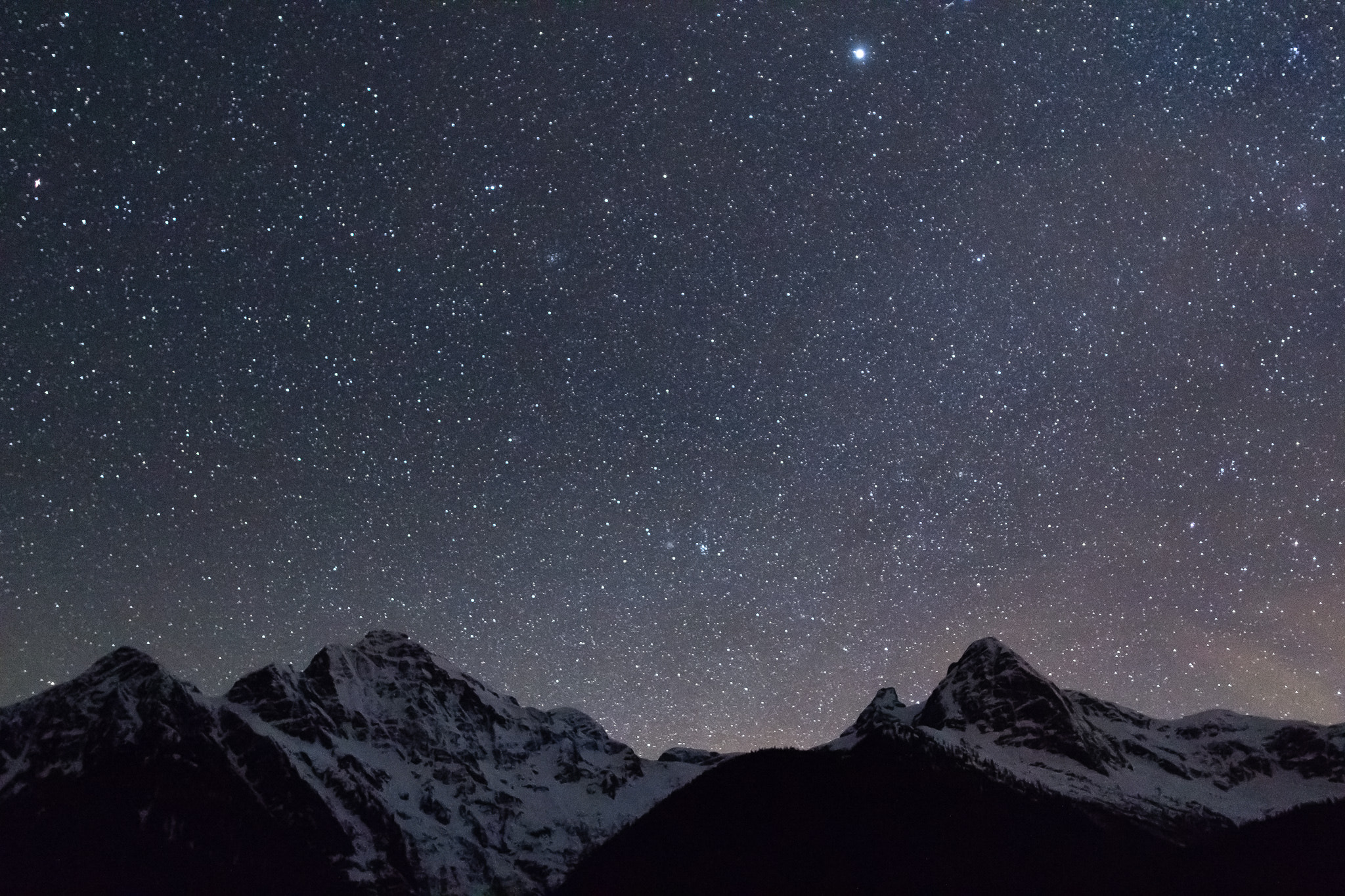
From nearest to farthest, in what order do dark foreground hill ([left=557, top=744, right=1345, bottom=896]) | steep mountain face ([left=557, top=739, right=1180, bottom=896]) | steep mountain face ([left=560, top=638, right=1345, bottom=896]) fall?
1. dark foreground hill ([left=557, top=744, right=1345, bottom=896])
2. steep mountain face ([left=560, top=638, right=1345, bottom=896])
3. steep mountain face ([left=557, top=739, right=1180, bottom=896])

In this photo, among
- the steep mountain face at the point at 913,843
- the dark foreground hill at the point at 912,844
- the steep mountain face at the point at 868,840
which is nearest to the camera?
the dark foreground hill at the point at 912,844

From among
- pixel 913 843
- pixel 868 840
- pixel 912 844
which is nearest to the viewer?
pixel 912 844

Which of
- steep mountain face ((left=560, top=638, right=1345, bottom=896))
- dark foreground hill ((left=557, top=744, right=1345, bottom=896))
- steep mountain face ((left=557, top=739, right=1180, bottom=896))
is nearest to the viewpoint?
dark foreground hill ((left=557, top=744, right=1345, bottom=896))

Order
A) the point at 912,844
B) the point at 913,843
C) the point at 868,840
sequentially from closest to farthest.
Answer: the point at 912,844 → the point at 913,843 → the point at 868,840

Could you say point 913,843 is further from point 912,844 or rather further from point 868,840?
point 868,840

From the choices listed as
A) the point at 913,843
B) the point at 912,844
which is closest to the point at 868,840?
the point at 912,844

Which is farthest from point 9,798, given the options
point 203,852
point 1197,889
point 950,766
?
point 1197,889

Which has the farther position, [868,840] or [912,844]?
[868,840]

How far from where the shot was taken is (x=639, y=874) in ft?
579

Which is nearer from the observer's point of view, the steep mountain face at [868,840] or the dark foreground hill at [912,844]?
the dark foreground hill at [912,844]

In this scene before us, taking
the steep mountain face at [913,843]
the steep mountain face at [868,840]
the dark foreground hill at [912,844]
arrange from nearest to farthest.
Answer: the dark foreground hill at [912,844] → the steep mountain face at [913,843] → the steep mountain face at [868,840]

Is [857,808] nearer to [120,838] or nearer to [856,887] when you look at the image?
[856,887]

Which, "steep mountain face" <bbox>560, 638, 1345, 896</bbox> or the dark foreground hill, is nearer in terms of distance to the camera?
the dark foreground hill

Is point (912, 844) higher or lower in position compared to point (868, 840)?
lower
